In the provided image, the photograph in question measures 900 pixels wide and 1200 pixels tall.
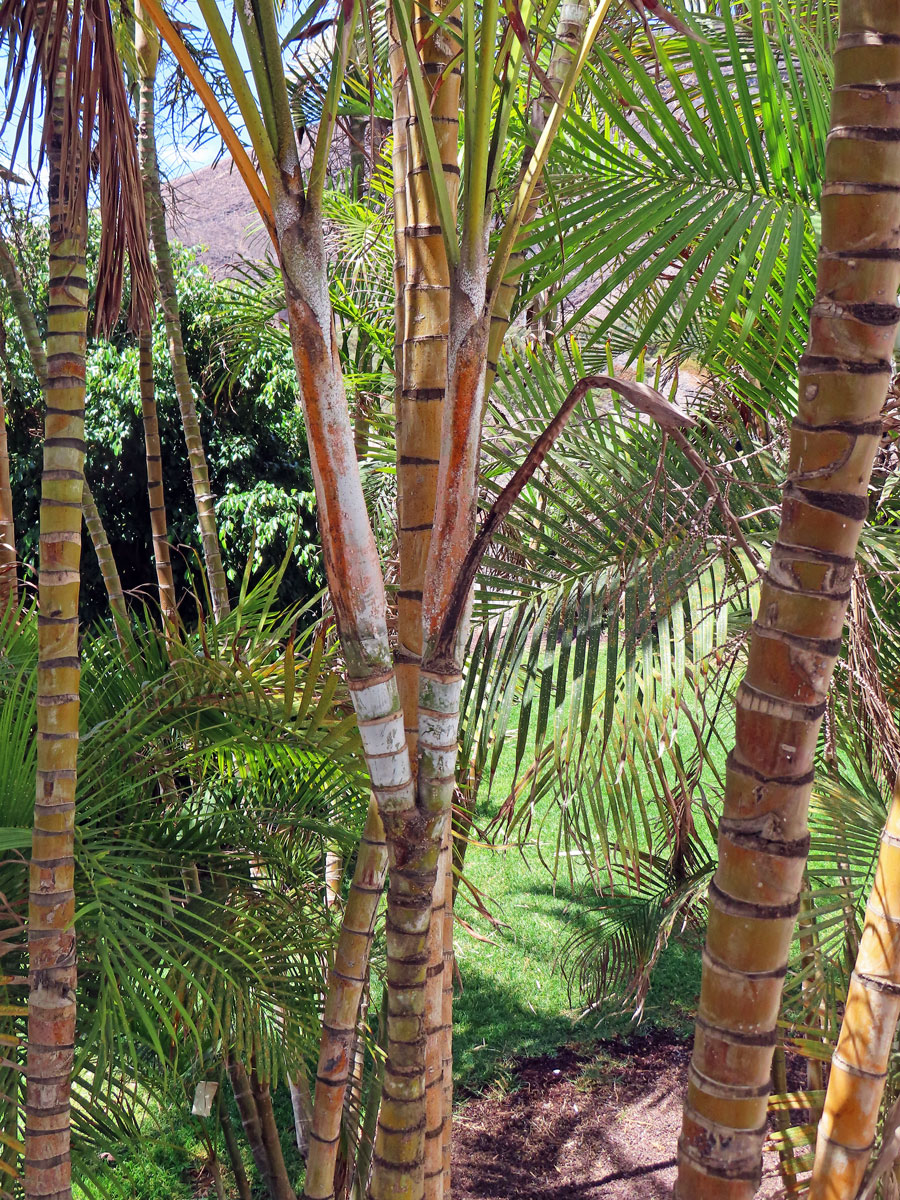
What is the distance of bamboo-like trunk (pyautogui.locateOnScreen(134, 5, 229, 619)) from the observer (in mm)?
2797

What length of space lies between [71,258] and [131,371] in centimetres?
497

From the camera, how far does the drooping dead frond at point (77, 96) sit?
3.60ft

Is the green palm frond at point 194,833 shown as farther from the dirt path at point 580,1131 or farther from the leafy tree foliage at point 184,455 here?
the leafy tree foliage at point 184,455

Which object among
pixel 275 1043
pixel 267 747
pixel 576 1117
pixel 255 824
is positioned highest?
pixel 267 747

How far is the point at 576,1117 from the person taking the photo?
3.81m

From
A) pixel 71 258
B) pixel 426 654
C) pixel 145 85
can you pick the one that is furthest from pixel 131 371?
pixel 426 654

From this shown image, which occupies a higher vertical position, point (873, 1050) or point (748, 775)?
point (748, 775)

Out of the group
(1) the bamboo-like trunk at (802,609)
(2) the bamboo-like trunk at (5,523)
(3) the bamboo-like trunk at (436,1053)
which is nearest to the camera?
(1) the bamboo-like trunk at (802,609)

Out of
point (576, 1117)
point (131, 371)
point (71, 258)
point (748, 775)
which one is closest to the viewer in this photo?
point (748, 775)

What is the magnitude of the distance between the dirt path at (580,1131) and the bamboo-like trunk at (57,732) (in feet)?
8.47

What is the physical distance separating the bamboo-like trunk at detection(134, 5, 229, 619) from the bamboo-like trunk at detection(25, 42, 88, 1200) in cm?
149

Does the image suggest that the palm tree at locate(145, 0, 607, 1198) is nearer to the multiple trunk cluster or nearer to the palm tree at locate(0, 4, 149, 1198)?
the multiple trunk cluster

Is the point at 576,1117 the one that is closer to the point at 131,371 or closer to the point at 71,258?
the point at 71,258

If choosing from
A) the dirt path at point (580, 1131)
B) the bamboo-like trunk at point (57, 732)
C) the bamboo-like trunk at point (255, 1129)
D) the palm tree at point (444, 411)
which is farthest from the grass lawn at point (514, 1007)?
the palm tree at point (444, 411)
